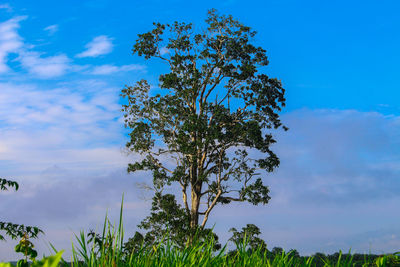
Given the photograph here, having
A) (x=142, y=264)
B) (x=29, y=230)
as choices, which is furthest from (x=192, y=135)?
(x=142, y=264)

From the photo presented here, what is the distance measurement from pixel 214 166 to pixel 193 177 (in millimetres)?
853

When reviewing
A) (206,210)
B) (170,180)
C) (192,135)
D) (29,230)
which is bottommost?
(29,230)

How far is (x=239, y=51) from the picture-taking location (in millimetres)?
15859

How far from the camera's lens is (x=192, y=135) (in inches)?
602

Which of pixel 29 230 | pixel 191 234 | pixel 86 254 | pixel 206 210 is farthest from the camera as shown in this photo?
pixel 206 210

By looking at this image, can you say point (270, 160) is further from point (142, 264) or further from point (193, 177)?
point (142, 264)

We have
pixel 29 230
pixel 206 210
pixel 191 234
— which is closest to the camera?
pixel 29 230

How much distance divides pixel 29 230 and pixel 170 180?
29.4 feet

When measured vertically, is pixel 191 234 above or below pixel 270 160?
below

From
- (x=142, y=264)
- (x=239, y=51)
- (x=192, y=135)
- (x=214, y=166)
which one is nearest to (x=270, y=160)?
(x=214, y=166)

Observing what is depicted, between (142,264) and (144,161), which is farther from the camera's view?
(144,161)

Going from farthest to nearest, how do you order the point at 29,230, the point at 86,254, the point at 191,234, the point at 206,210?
the point at 206,210
the point at 191,234
the point at 29,230
the point at 86,254

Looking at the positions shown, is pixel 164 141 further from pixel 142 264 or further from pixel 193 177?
pixel 142 264

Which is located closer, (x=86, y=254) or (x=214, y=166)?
(x=86, y=254)
